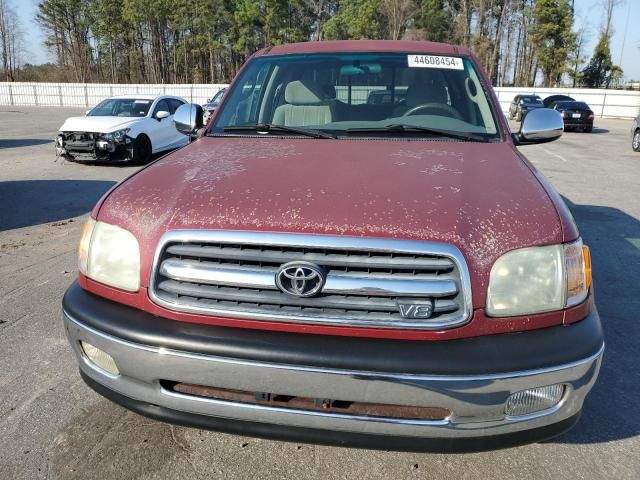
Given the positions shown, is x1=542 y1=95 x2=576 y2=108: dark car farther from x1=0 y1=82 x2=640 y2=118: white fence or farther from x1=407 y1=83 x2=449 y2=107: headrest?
x1=407 y1=83 x2=449 y2=107: headrest

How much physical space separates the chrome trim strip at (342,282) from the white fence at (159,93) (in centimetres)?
A: 3598

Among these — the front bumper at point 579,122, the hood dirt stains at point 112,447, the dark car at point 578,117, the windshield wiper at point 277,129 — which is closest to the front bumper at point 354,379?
the hood dirt stains at point 112,447

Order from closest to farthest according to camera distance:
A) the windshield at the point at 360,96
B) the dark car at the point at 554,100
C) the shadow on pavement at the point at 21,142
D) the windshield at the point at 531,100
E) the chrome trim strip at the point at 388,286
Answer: the chrome trim strip at the point at 388,286
the windshield at the point at 360,96
the shadow on pavement at the point at 21,142
the dark car at the point at 554,100
the windshield at the point at 531,100

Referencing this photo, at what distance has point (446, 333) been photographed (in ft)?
5.97

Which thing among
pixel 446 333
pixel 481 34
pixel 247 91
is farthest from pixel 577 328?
pixel 481 34

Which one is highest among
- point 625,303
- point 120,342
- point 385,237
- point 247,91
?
point 247,91

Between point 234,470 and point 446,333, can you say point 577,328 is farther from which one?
point 234,470

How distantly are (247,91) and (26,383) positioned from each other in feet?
7.26

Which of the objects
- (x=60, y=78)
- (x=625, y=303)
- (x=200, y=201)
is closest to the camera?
(x=200, y=201)

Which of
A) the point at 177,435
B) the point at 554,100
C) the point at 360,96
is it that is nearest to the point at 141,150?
the point at 360,96

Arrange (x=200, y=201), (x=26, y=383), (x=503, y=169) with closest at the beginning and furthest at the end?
(x=200, y=201)
(x=503, y=169)
(x=26, y=383)

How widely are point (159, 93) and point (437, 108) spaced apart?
3724 centimetres

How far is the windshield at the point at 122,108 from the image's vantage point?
11.7 meters

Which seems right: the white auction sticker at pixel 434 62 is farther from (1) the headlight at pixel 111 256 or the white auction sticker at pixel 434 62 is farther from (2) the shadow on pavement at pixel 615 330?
(1) the headlight at pixel 111 256
